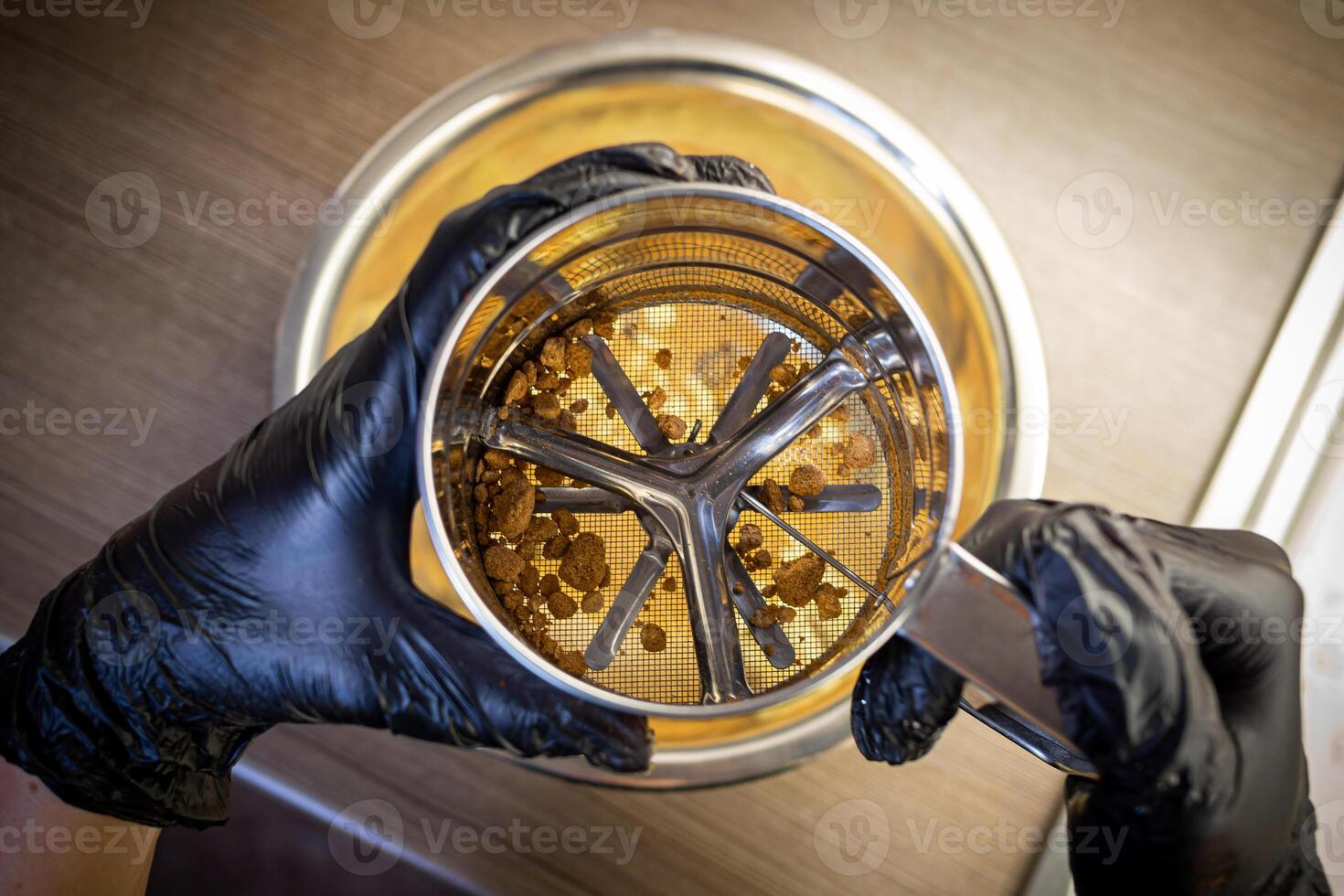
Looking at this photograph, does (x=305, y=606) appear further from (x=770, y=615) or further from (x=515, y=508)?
(x=770, y=615)

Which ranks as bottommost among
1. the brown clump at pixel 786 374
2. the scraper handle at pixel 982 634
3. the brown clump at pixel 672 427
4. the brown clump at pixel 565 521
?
the brown clump at pixel 565 521

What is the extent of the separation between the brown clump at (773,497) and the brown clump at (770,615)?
0.20ft

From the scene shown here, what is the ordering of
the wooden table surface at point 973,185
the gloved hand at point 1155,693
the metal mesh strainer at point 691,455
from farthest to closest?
the wooden table surface at point 973,185 → the metal mesh strainer at point 691,455 → the gloved hand at point 1155,693

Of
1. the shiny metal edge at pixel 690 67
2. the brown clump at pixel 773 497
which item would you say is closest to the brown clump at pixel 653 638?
the brown clump at pixel 773 497

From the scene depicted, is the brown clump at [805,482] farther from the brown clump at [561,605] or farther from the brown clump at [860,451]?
the brown clump at [561,605]

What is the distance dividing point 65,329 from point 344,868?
49 centimetres

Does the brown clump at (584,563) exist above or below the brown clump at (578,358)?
below

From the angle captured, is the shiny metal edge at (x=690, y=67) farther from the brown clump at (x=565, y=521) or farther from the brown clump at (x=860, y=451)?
the brown clump at (x=565, y=521)

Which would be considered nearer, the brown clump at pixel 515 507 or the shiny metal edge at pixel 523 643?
the shiny metal edge at pixel 523 643

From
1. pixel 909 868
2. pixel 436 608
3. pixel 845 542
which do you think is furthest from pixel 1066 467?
pixel 436 608

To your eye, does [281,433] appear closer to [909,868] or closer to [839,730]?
[839,730]

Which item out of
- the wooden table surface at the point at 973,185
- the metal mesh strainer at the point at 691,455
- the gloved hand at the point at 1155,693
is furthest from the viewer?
the wooden table surface at the point at 973,185

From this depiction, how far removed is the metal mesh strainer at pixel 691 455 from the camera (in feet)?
1.51

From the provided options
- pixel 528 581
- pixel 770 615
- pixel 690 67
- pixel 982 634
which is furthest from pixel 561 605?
pixel 690 67
